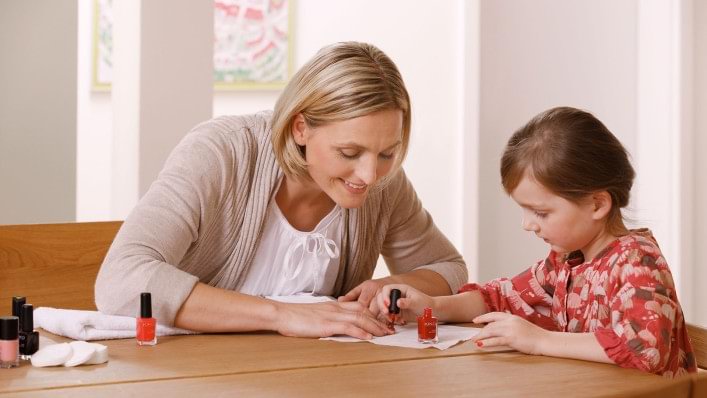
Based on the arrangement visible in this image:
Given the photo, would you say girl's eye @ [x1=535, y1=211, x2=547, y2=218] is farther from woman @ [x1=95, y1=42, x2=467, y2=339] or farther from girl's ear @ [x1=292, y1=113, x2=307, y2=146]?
girl's ear @ [x1=292, y1=113, x2=307, y2=146]

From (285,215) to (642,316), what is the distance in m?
0.87

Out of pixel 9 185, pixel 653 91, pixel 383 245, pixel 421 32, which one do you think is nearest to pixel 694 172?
pixel 653 91

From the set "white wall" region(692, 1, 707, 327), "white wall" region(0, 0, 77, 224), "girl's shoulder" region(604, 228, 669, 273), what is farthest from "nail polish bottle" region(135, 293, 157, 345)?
"white wall" region(692, 1, 707, 327)

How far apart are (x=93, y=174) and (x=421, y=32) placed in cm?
219

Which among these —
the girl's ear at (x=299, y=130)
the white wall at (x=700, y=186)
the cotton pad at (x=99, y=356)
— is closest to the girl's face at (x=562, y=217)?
the girl's ear at (x=299, y=130)

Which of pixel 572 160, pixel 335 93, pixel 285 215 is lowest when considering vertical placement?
pixel 285 215

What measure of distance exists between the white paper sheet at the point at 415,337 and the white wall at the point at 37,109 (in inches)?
86.8

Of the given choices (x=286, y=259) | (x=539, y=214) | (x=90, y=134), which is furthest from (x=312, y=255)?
(x=90, y=134)

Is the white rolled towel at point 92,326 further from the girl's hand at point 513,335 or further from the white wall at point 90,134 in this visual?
the white wall at point 90,134

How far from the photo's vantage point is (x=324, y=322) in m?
1.94

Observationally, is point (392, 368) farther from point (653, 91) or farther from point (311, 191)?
point (653, 91)

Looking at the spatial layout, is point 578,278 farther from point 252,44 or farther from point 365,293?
point 252,44

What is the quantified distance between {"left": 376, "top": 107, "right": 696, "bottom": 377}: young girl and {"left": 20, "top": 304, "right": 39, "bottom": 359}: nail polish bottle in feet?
2.25

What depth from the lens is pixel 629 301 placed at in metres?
1.77
